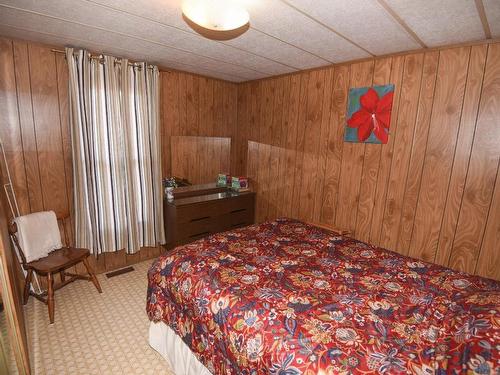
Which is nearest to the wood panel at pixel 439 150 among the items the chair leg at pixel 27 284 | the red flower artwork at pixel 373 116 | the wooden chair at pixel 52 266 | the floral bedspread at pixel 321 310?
the red flower artwork at pixel 373 116

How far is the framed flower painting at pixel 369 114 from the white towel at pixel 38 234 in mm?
2975

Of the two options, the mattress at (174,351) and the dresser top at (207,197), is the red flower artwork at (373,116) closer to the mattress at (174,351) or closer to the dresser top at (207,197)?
the dresser top at (207,197)

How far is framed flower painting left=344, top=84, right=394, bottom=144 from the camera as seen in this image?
2377 mm

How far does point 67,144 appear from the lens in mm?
2531

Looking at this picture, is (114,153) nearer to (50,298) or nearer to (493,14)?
(50,298)

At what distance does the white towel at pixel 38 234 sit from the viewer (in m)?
2.14

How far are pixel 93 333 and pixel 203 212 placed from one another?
157 cm

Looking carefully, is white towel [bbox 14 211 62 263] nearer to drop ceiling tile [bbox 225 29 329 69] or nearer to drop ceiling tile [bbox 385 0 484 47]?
drop ceiling tile [bbox 225 29 329 69]

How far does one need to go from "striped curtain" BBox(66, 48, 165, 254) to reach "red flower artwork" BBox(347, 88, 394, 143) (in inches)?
87.2

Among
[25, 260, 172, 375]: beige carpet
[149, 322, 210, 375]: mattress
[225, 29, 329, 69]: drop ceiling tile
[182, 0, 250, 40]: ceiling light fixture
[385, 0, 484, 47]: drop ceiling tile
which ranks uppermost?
[225, 29, 329, 69]: drop ceiling tile

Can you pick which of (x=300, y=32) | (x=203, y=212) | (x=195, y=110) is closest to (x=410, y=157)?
(x=300, y=32)

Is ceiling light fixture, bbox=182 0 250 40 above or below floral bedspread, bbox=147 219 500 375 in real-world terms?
above

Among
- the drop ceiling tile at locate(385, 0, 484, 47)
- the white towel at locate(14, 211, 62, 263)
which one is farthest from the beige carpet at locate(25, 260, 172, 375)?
the drop ceiling tile at locate(385, 0, 484, 47)

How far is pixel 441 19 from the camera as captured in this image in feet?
5.27
